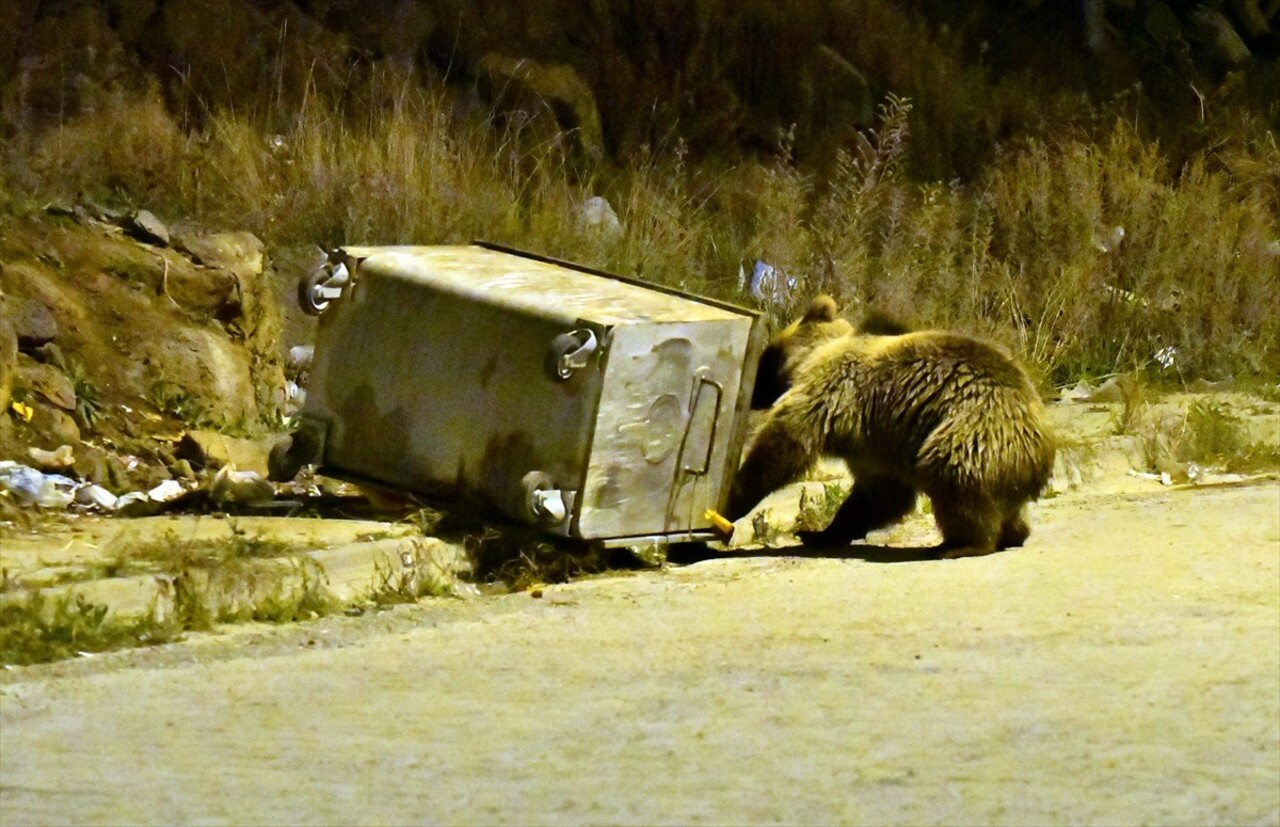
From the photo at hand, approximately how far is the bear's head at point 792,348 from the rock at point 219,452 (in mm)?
2249

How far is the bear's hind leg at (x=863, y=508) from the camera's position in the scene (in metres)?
8.52

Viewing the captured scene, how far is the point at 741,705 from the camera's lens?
5.61 metres

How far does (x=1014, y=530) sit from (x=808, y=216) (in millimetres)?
6130

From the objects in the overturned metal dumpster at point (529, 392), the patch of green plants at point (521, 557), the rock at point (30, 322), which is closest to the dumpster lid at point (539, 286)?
the overturned metal dumpster at point (529, 392)

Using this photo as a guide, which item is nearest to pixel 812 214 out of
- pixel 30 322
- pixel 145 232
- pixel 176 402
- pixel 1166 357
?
pixel 1166 357

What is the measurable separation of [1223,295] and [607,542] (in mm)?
6817

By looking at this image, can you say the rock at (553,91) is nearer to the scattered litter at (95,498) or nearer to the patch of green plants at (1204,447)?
the patch of green plants at (1204,447)

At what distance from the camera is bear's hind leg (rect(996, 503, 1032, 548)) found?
8.13m

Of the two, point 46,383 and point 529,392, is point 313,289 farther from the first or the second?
point 46,383

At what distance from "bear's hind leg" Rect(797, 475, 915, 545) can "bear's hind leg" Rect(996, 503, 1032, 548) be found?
51 cm

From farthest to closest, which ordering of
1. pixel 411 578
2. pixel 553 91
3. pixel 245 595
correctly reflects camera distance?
pixel 553 91 < pixel 411 578 < pixel 245 595

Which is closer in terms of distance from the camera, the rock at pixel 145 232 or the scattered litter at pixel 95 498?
the scattered litter at pixel 95 498

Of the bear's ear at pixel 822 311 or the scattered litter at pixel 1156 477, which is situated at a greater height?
the bear's ear at pixel 822 311

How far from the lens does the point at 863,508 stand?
8539mm
